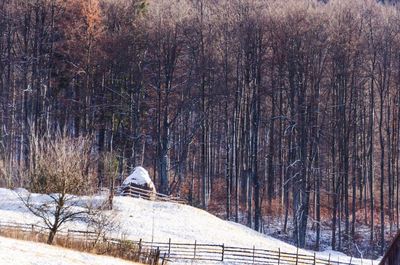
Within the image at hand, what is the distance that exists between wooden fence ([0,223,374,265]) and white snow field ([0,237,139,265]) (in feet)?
18.8

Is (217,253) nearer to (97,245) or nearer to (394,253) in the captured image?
(97,245)

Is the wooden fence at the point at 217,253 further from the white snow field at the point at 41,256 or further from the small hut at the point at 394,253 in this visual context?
the small hut at the point at 394,253

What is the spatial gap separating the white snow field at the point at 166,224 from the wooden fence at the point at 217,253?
44.9 inches

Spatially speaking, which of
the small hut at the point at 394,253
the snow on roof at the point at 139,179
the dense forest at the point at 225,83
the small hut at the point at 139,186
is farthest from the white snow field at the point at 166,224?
the small hut at the point at 394,253

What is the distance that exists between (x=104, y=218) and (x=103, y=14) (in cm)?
3066

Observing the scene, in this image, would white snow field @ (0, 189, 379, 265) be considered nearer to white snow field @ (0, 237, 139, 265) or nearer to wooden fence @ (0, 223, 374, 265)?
wooden fence @ (0, 223, 374, 265)

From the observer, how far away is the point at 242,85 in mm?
54281

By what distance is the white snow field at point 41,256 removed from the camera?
22.1 m

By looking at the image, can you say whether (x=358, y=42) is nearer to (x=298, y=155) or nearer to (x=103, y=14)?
(x=298, y=155)

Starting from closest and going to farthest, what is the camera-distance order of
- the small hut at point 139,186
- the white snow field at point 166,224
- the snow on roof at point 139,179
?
the white snow field at point 166,224 < the small hut at point 139,186 < the snow on roof at point 139,179

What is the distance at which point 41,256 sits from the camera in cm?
2369

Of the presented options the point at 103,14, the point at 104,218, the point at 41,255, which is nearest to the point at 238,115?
the point at 103,14

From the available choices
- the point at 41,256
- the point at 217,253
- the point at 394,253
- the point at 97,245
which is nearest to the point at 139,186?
the point at 217,253

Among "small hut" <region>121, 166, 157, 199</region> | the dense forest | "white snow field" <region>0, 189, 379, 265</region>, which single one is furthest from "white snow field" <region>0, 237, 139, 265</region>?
the dense forest
